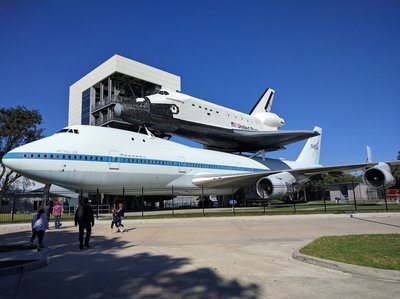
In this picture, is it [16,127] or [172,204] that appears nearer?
[172,204]

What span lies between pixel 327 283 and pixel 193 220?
1228 cm

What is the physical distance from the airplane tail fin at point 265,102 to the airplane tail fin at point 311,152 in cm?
651

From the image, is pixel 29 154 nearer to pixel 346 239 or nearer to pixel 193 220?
pixel 193 220

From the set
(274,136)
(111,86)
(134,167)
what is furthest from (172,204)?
(111,86)

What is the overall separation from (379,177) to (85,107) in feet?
130

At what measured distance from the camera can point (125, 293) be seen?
16.0 feet

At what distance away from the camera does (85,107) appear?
160 feet

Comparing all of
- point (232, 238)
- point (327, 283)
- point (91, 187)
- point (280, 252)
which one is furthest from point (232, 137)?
point (327, 283)

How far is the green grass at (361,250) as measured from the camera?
6.24 m

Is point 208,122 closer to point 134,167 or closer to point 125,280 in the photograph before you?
point 134,167

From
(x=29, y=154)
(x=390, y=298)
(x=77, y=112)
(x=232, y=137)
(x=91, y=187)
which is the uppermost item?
(x=77, y=112)

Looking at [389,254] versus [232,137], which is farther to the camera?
[232,137]

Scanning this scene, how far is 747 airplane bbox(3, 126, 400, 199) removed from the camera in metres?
18.7

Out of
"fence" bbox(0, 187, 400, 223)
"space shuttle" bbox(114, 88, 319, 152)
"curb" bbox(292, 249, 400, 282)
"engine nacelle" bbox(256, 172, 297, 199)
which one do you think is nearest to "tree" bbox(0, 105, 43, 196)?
"fence" bbox(0, 187, 400, 223)
